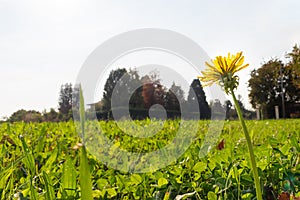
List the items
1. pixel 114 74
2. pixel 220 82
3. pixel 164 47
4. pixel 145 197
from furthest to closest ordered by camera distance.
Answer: pixel 114 74 < pixel 164 47 < pixel 145 197 < pixel 220 82

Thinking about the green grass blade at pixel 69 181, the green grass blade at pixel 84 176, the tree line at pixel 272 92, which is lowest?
the green grass blade at pixel 69 181

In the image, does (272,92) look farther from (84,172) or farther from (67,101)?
(84,172)

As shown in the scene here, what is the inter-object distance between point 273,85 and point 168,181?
41.8 metres

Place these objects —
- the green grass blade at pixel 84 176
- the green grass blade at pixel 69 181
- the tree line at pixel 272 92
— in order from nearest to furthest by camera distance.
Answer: the green grass blade at pixel 84 176, the green grass blade at pixel 69 181, the tree line at pixel 272 92

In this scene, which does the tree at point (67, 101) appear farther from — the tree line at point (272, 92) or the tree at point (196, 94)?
the tree line at point (272, 92)

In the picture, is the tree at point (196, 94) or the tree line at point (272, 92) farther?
the tree line at point (272, 92)

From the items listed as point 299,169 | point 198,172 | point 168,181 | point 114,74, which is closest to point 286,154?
point 299,169

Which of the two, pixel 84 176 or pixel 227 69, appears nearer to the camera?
pixel 84 176

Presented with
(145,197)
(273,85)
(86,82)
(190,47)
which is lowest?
(145,197)

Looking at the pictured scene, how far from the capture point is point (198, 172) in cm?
107

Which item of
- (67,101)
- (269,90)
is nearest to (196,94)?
(67,101)

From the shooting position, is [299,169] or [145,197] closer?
[145,197]

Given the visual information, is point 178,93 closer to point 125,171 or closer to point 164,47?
point 164,47

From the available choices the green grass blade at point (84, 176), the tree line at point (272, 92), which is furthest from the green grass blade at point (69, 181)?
the tree line at point (272, 92)
